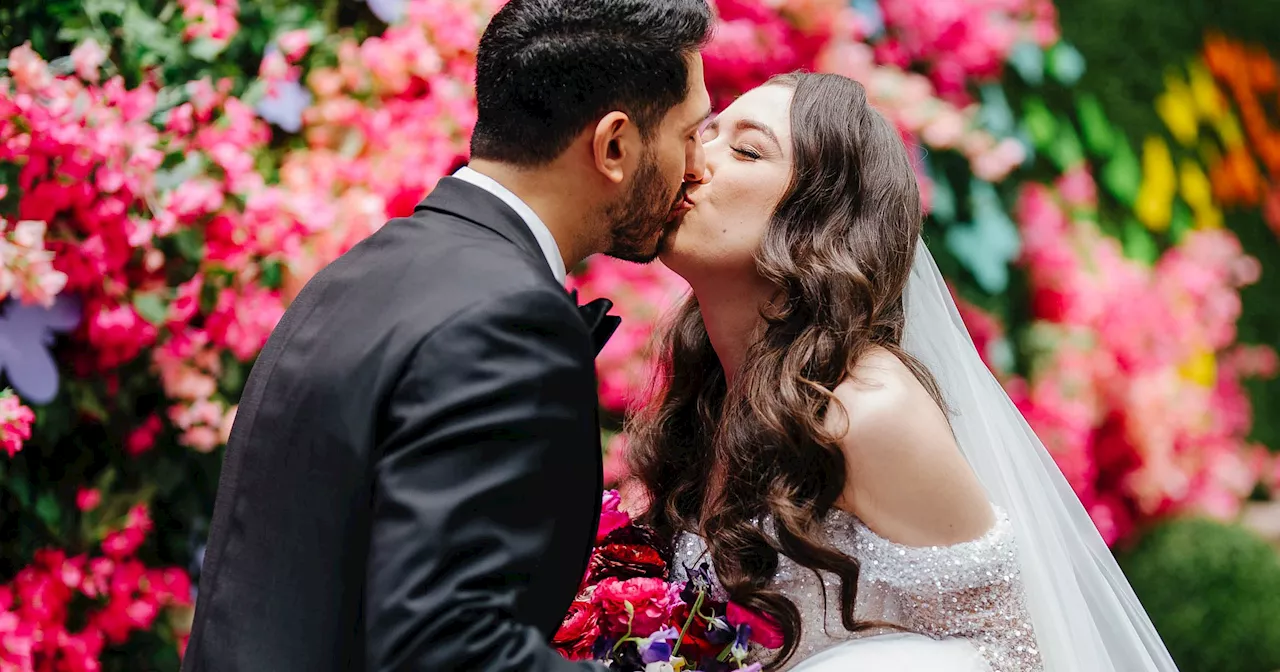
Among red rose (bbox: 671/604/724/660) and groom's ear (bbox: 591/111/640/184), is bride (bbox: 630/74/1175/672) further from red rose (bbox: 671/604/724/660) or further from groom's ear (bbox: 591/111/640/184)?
groom's ear (bbox: 591/111/640/184)

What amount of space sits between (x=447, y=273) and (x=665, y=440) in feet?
4.33

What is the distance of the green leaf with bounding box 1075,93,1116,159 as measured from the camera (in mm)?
5324

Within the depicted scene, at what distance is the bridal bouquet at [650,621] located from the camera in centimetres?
223

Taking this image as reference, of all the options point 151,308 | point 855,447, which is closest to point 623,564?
point 855,447

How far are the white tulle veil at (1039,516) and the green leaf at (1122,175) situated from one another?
2.89m

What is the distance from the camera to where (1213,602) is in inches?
181

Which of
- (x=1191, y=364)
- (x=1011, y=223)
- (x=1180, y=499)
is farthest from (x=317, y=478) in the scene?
(x=1191, y=364)

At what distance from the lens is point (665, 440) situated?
2.91m

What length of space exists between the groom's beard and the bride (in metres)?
0.37

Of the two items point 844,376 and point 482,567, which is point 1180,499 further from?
point 482,567

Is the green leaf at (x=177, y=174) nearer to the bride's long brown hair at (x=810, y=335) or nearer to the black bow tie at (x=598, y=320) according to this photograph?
the bride's long brown hair at (x=810, y=335)

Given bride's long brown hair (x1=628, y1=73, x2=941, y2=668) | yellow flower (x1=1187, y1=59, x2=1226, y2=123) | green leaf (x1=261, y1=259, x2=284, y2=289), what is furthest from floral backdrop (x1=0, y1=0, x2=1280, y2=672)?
yellow flower (x1=1187, y1=59, x2=1226, y2=123)

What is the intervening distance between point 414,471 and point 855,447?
1032 millimetres

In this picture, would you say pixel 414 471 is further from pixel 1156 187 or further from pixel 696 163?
pixel 1156 187
